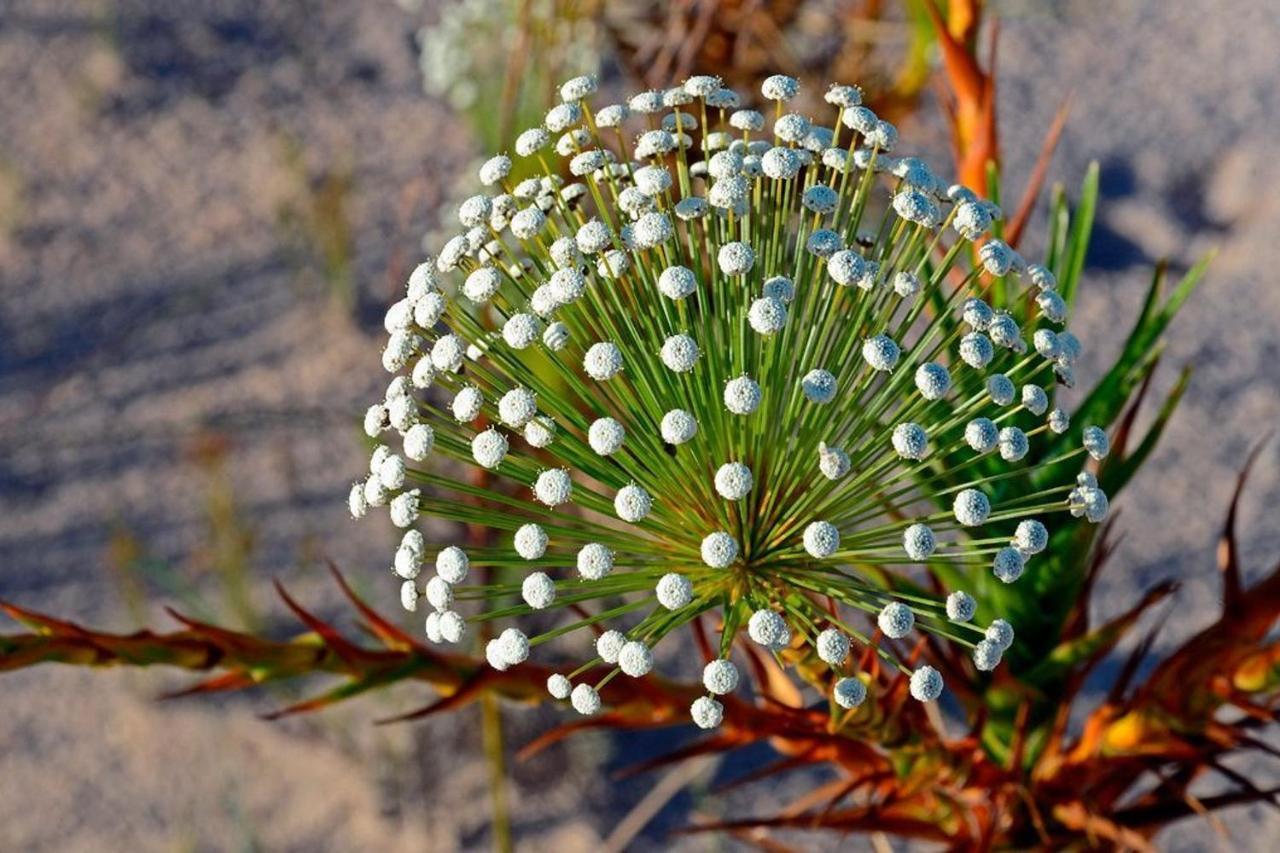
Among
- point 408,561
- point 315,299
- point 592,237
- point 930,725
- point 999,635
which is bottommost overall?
point 930,725

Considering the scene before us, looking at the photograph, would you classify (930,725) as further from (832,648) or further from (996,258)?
(996,258)

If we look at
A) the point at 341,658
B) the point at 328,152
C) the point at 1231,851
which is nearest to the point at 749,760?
the point at 1231,851

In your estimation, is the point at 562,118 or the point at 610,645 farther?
the point at 562,118

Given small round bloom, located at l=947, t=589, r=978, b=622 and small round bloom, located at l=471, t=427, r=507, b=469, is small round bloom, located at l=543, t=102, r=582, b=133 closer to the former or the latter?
small round bloom, located at l=471, t=427, r=507, b=469

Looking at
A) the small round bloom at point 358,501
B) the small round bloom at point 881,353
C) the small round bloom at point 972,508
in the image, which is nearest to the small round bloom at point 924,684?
the small round bloom at point 972,508

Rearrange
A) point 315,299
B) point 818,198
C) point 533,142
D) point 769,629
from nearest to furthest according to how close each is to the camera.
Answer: point 769,629
point 818,198
point 533,142
point 315,299

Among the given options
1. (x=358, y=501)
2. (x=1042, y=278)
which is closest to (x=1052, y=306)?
(x=1042, y=278)

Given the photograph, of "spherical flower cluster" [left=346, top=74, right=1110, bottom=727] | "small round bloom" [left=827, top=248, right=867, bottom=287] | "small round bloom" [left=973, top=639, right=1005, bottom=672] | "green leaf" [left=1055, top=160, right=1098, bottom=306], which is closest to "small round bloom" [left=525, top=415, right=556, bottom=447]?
"spherical flower cluster" [left=346, top=74, right=1110, bottom=727]
